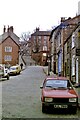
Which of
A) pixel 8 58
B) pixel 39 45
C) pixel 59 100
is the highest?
pixel 39 45

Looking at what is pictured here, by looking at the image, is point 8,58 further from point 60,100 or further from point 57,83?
point 60,100

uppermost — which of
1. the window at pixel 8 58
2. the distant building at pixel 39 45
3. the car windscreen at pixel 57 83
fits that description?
the distant building at pixel 39 45

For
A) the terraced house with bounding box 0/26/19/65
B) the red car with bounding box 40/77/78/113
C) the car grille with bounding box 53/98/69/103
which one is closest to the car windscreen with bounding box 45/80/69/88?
the red car with bounding box 40/77/78/113

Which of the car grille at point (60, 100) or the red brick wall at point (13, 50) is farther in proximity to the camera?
the red brick wall at point (13, 50)

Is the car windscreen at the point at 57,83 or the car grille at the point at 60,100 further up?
the car windscreen at the point at 57,83

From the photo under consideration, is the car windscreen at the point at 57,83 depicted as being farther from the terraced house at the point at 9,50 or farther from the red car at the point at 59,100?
the terraced house at the point at 9,50

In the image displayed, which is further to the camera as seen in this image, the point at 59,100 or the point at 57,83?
the point at 57,83

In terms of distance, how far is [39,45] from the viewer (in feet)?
405

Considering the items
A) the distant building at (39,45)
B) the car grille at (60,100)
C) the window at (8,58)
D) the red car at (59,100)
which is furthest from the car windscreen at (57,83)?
the distant building at (39,45)

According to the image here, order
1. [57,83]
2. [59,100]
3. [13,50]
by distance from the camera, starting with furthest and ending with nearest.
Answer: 1. [13,50]
2. [57,83]
3. [59,100]

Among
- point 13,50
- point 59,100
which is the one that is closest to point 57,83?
point 59,100

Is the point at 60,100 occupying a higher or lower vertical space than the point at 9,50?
lower

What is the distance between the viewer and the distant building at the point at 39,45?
10746 centimetres

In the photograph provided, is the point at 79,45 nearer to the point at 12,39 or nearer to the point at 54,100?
the point at 54,100
